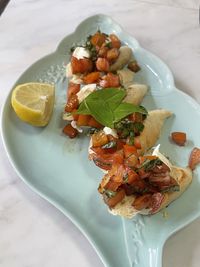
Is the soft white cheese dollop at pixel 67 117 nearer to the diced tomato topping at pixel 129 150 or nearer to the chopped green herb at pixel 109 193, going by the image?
the diced tomato topping at pixel 129 150

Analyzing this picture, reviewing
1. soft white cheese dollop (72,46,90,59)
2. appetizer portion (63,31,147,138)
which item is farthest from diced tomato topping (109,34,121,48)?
soft white cheese dollop (72,46,90,59)

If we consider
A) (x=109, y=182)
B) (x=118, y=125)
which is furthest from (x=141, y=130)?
(x=109, y=182)

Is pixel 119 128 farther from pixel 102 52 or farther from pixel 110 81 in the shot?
pixel 102 52

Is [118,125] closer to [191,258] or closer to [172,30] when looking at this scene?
[191,258]

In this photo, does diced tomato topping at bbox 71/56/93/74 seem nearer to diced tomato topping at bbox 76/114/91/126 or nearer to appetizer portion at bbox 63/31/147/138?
appetizer portion at bbox 63/31/147/138

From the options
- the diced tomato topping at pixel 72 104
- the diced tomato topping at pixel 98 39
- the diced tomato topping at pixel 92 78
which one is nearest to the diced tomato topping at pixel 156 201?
the diced tomato topping at pixel 72 104

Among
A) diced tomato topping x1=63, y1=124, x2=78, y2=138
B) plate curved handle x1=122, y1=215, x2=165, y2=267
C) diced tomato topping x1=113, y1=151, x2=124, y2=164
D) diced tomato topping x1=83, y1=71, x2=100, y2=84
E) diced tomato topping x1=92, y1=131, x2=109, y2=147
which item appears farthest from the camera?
diced tomato topping x1=83, y1=71, x2=100, y2=84
